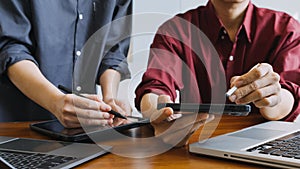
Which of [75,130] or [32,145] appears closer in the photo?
[32,145]

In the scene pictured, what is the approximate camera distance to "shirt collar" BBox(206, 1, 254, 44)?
1.23 m

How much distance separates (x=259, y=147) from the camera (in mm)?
654

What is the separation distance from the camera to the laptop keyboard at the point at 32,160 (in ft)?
1.96

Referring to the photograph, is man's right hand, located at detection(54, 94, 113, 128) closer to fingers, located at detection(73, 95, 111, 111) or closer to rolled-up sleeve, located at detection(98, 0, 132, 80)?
fingers, located at detection(73, 95, 111, 111)

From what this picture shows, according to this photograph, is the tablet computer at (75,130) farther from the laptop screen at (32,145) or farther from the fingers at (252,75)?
the fingers at (252,75)

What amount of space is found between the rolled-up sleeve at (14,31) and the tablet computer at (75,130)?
20cm

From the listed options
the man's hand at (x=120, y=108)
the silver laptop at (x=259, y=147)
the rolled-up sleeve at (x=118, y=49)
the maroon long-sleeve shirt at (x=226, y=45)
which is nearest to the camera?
the silver laptop at (x=259, y=147)

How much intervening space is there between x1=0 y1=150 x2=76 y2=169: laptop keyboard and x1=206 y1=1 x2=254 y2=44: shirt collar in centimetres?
Result: 75

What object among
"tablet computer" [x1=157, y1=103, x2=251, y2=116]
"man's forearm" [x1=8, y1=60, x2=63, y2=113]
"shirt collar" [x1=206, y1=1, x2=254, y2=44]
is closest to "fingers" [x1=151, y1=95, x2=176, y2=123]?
"tablet computer" [x1=157, y1=103, x2=251, y2=116]

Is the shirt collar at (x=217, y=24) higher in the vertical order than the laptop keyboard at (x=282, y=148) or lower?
higher

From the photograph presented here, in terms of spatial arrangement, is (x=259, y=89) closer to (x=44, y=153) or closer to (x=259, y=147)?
(x=259, y=147)

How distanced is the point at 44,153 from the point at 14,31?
0.48m

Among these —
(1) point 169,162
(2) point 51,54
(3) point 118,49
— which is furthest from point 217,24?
(1) point 169,162

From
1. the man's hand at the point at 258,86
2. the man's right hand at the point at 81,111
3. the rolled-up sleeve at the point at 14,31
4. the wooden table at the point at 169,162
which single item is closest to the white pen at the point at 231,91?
the man's hand at the point at 258,86
